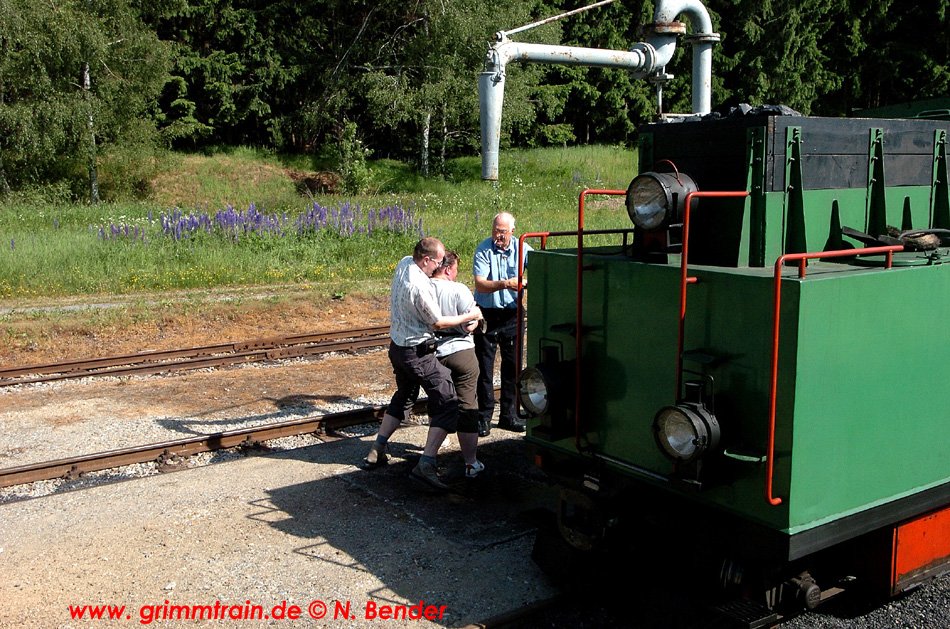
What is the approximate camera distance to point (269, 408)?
951 cm

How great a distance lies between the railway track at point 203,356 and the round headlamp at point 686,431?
8.36 meters

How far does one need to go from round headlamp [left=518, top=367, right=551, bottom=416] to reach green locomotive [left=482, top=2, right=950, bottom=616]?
0.04ft

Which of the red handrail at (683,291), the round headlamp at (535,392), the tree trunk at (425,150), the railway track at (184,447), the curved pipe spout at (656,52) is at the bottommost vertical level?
the railway track at (184,447)

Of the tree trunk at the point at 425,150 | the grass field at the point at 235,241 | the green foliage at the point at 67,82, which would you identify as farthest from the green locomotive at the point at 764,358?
the tree trunk at the point at 425,150

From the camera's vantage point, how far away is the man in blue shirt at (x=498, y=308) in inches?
306

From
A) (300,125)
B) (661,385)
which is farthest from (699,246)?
(300,125)

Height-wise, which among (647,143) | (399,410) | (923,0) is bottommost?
(399,410)

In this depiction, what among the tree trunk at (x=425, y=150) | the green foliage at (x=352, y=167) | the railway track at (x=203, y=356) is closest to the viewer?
the railway track at (x=203, y=356)

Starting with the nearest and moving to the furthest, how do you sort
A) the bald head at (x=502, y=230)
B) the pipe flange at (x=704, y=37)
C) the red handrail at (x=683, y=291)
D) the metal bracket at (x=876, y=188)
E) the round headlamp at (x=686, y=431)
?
the round headlamp at (x=686, y=431), the red handrail at (x=683, y=291), the metal bracket at (x=876, y=188), the bald head at (x=502, y=230), the pipe flange at (x=704, y=37)

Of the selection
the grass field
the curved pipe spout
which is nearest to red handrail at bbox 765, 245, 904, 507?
the curved pipe spout

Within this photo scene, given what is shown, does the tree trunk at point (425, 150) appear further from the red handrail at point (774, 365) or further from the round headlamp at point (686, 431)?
the red handrail at point (774, 365)

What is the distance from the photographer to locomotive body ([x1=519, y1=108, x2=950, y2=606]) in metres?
3.84

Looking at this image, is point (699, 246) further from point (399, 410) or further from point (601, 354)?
point (399, 410)

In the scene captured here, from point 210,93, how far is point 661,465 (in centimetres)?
4267
